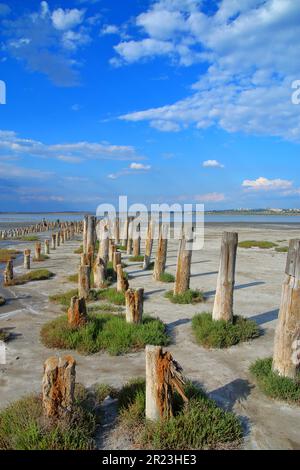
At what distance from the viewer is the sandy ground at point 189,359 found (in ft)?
17.6

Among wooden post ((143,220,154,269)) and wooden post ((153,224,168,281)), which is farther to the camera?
wooden post ((143,220,154,269))

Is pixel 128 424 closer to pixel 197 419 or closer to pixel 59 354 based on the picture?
pixel 197 419

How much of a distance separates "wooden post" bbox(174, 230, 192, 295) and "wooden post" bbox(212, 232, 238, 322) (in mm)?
3145

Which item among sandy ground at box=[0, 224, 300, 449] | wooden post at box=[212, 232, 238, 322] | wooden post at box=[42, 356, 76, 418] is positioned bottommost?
sandy ground at box=[0, 224, 300, 449]

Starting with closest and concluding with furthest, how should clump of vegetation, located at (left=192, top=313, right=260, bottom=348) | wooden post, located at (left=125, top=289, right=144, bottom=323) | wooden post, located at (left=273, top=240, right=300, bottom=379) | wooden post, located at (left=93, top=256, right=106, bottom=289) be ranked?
1. wooden post, located at (left=273, top=240, right=300, bottom=379)
2. clump of vegetation, located at (left=192, top=313, right=260, bottom=348)
3. wooden post, located at (left=125, top=289, right=144, bottom=323)
4. wooden post, located at (left=93, top=256, right=106, bottom=289)

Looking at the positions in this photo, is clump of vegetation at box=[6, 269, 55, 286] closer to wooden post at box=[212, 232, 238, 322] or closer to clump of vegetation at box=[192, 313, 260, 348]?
clump of vegetation at box=[192, 313, 260, 348]

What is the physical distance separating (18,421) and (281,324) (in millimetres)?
4260

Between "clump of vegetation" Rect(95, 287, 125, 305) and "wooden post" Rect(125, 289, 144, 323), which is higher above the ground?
"wooden post" Rect(125, 289, 144, 323)

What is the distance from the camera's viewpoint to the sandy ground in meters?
5.36

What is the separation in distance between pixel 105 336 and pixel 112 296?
12.7 ft

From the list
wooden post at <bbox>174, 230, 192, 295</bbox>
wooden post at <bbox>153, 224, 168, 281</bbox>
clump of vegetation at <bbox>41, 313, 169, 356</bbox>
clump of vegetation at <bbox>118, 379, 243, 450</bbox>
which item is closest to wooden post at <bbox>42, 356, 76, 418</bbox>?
clump of vegetation at <bbox>118, 379, 243, 450</bbox>

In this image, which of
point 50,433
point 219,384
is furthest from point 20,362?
point 219,384

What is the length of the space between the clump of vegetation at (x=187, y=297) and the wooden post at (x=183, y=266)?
19cm
